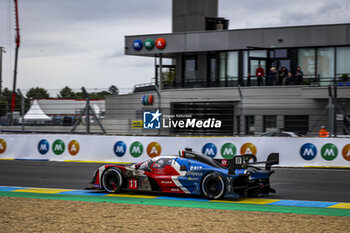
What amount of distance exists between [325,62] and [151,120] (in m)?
16.0

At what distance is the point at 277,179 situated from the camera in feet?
43.6

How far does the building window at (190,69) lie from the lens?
36.4 m

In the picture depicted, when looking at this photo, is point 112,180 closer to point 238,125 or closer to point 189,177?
point 189,177

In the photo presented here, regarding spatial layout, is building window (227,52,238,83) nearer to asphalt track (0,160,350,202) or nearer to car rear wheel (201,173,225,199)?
asphalt track (0,160,350,202)

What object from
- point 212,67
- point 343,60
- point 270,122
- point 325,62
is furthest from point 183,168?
point 212,67

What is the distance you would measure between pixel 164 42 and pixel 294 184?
81.6 ft

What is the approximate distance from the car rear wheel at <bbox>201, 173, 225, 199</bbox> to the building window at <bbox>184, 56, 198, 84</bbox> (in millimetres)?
26326

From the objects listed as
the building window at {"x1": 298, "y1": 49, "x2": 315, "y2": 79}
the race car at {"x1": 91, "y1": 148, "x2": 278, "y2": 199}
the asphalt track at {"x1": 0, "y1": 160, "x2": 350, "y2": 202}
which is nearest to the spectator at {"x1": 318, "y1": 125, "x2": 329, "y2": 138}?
the asphalt track at {"x1": 0, "y1": 160, "x2": 350, "y2": 202}

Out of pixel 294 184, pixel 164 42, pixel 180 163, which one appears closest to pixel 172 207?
pixel 180 163

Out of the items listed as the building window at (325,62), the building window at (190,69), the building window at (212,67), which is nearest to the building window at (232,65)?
the building window at (212,67)

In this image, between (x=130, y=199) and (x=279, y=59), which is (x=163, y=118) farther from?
(x=279, y=59)

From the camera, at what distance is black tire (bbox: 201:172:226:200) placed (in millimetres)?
9758

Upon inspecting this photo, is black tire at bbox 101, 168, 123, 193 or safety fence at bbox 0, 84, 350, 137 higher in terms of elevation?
safety fence at bbox 0, 84, 350, 137

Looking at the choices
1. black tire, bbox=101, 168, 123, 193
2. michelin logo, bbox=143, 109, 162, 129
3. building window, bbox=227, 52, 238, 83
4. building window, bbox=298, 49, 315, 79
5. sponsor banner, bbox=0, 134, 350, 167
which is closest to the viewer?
black tire, bbox=101, 168, 123, 193
